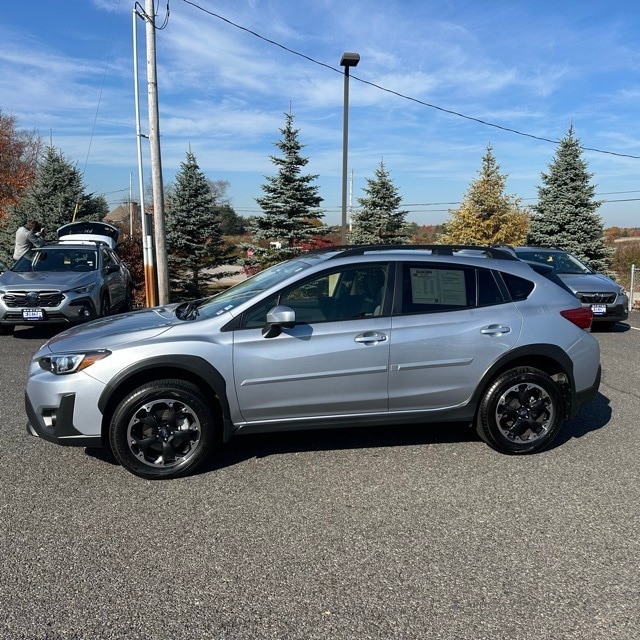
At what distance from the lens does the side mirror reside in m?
3.91

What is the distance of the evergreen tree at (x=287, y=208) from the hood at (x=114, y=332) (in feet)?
49.8

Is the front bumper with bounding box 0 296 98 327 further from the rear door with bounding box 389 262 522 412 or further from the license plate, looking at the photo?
the rear door with bounding box 389 262 522 412

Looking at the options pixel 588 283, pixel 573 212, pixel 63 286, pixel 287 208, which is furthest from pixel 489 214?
pixel 63 286

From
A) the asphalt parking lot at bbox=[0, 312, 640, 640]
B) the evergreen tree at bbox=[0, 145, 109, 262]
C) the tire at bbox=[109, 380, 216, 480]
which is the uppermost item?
the evergreen tree at bbox=[0, 145, 109, 262]

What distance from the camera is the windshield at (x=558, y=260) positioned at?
38.2 feet

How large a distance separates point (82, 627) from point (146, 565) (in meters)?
0.50

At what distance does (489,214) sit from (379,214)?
7.17m

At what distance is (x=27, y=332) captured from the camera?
10.4m

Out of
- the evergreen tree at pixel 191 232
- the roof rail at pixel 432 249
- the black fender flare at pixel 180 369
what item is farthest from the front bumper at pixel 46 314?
the evergreen tree at pixel 191 232

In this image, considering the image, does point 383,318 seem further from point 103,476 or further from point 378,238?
point 378,238

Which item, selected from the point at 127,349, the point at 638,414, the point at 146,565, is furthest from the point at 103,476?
the point at 638,414

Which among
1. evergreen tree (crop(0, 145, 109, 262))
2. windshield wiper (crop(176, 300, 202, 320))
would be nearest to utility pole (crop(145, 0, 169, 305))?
windshield wiper (crop(176, 300, 202, 320))

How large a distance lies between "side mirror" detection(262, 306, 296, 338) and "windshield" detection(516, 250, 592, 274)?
8.89 meters

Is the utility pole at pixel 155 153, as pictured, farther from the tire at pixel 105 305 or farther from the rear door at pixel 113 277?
the tire at pixel 105 305
